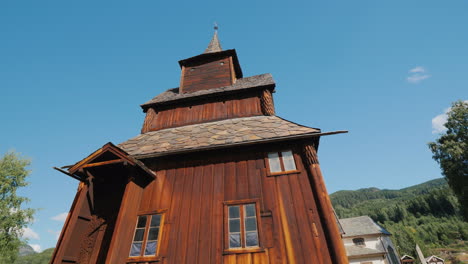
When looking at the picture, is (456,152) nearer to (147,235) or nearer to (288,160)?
(288,160)

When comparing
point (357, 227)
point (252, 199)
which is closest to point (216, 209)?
point (252, 199)

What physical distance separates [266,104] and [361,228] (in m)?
29.1

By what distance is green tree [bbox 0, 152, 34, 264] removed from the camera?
1845 centimetres

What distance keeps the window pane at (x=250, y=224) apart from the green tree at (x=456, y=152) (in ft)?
83.1

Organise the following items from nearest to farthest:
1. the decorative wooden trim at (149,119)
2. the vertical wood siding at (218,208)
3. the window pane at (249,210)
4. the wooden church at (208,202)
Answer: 1. the vertical wood siding at (218,208)
2. the wooden church at (208,202)
3. the window pane at (249,210)
4. the decorative wooden trim at (149,119)

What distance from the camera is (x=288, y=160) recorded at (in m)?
7.77

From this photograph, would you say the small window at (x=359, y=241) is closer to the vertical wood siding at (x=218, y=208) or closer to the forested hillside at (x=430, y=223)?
the forested hillside at (x=430, y=223)

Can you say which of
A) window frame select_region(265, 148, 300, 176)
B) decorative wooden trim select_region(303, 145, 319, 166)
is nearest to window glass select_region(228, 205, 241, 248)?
window frame select_region(265, 148, 300, 176)

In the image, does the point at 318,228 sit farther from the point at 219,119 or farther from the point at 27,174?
the point at 27,174

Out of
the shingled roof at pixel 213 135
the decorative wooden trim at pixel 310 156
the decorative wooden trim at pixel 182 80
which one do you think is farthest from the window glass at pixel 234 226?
the decorative wooden trim at pixel 182 80

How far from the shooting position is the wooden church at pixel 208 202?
6.21 metres

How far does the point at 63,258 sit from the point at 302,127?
9.11 meters

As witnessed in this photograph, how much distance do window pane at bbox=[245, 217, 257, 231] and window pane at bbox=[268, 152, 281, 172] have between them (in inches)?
73.2

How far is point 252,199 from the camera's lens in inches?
277
